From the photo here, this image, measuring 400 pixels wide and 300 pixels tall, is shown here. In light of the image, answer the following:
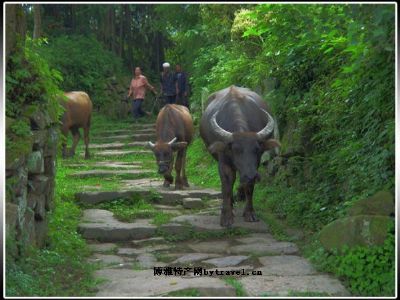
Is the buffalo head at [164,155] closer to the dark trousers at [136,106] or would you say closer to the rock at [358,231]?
the rock at [358,231]

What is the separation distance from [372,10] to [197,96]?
40.4ft

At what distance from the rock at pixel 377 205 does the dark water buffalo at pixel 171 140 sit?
530cm

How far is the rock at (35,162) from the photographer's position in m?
6.17

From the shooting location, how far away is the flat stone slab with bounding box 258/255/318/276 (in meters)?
5.77

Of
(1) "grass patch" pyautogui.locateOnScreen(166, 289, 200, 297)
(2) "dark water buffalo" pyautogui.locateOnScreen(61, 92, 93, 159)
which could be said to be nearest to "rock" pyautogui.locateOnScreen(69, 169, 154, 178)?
(2) "dark water buffalo" pyautogui.locateOnScreen(61, 92, 93, 159)

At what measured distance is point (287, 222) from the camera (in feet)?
26.7

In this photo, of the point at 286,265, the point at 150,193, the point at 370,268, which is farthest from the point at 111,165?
the point at 370,268

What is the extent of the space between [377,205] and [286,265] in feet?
3.84

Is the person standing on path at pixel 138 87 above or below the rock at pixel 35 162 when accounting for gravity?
below

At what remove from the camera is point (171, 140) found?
10.8 m

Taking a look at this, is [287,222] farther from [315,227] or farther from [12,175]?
[12,175]

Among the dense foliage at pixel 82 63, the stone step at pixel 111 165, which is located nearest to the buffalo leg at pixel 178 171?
the stone step at pixel 111 165

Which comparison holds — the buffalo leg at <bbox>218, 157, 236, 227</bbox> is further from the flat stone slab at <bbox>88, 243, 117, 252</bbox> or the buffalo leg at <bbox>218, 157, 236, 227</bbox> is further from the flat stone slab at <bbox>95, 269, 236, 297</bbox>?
the flat stone slab at <bbox>95, 269, 236, 297</bbox>

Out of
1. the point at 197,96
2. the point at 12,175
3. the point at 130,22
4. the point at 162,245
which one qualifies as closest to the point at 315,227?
the point at 162,245
